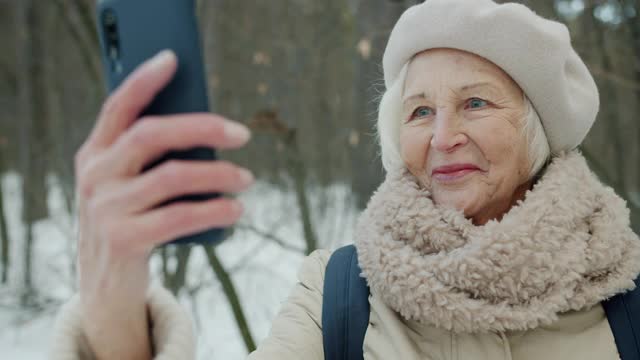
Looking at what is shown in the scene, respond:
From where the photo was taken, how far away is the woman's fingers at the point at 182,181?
2.40 feet

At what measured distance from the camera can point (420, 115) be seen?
177cm

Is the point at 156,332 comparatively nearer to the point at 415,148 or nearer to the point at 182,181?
the point at 182,181

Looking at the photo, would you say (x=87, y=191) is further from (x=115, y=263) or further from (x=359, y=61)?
(x=359, y=61)

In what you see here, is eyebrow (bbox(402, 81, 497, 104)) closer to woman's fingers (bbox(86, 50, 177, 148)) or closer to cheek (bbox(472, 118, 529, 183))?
cheek (bbox(472, 118, 529, 183))

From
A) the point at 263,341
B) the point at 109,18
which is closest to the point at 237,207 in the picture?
the point at 109,18

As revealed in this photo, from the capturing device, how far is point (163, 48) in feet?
2.73

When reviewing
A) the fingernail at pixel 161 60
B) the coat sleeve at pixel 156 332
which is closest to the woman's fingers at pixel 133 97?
the fingernail at pixel 161 60

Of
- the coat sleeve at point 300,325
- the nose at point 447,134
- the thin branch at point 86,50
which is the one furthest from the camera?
the thin branch at point 86,50

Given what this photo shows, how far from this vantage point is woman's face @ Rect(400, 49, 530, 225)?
65.7 inches

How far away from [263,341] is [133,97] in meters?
0.88

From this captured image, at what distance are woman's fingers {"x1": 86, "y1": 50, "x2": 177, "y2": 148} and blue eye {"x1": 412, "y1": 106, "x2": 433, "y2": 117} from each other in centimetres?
106

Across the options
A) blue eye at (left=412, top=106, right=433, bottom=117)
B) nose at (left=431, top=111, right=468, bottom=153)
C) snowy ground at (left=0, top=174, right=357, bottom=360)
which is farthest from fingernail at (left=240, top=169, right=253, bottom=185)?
snowy ground at (left=0, top=174, right=357, bottom=360)

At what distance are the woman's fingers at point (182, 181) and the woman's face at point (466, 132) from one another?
1.00 m

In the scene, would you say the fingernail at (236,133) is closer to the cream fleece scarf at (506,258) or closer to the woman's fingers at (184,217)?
the woman's fingers at (184,217)
